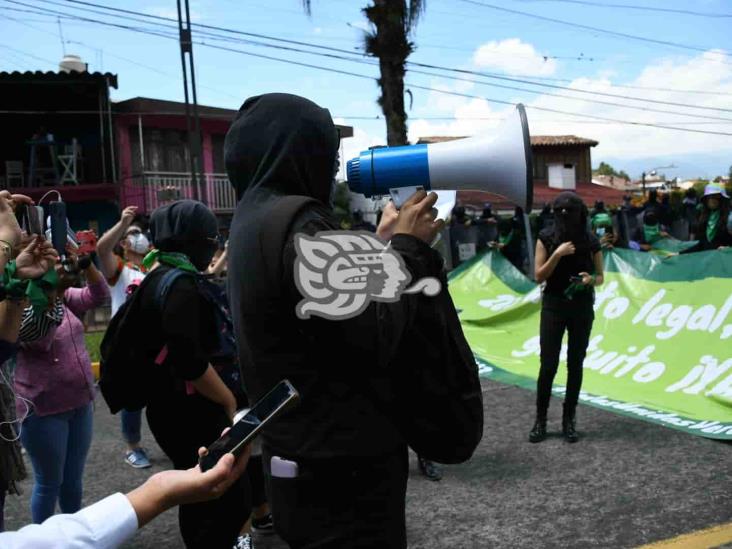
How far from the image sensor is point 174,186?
1825 centimetres

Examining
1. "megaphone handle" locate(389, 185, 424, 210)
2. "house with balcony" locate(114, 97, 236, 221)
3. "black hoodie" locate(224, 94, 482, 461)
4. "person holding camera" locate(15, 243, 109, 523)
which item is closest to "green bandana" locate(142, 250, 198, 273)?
"person holding camera" locate(15, 243, 109, 523)

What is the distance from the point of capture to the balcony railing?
1928 cm

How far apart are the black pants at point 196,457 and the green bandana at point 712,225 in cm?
597

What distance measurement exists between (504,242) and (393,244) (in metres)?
12.7

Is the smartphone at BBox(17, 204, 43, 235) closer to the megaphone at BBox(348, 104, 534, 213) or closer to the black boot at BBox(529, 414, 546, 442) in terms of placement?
the megaphone at BBox(348, 104, 534, 213)

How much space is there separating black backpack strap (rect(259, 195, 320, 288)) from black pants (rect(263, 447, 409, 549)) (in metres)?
0.50

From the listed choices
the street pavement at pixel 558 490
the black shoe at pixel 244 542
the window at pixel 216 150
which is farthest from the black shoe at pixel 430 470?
the window at pixel 216 150

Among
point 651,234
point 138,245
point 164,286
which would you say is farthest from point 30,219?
point 651,234

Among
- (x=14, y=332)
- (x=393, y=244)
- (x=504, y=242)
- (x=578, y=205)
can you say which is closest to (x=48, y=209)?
(x=14, y=332)

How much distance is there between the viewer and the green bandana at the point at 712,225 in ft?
23.6

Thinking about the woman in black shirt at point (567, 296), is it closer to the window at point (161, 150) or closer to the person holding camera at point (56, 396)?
the person holding camera at point (56, 396)

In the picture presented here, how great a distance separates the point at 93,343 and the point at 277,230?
A: 346 inches

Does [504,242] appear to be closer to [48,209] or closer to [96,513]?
[48,209]

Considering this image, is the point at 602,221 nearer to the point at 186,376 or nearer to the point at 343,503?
the point at 186,376
